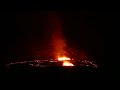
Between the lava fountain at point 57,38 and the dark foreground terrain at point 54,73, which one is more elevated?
the lava fountain at point 57,38

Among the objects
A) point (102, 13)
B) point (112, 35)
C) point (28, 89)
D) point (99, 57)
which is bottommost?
point (28, 89)

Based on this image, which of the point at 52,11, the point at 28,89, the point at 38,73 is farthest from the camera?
the point at 52,11

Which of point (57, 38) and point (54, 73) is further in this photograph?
point (57, 38)

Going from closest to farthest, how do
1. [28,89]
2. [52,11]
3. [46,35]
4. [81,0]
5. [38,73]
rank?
[28,89] < [38,73] < [81,0] < [52,11] < [46,35]

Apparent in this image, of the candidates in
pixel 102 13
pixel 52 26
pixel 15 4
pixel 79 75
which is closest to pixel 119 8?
pixel 102 13

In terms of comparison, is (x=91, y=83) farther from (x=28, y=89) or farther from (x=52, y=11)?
(x=52, y=11)

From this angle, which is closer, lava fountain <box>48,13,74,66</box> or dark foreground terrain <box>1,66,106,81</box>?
dark foreground terrain <box>1,66,106,81</box>

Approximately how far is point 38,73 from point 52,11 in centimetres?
611

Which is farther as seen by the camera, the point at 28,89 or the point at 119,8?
the point at 119,8

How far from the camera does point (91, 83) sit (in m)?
3.12

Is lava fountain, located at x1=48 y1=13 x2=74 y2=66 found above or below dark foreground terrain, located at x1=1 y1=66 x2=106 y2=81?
above

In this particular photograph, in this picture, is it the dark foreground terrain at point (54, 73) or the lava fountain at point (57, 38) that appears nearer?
the dark foreground terrain at point (54, 73)

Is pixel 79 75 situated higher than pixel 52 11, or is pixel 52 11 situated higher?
pixel 52 11

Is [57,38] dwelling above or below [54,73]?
above
